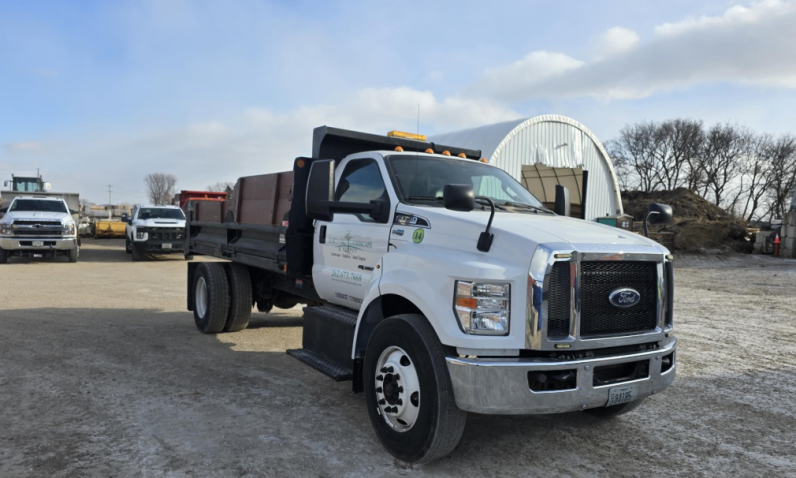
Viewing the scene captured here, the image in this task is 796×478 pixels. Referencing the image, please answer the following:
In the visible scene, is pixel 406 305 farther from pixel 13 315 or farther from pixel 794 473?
pixel 13 315

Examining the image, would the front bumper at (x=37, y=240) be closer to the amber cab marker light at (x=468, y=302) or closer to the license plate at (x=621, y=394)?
the amber cab marker light at (x=468, y=302)

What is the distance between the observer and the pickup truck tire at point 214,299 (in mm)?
7539

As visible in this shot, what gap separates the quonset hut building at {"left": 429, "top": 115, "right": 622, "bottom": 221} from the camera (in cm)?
2150

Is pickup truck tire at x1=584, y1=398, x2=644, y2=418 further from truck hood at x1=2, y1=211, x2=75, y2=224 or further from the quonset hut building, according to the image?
truck hood at x1=2, y1=211, x2=75, y2=224

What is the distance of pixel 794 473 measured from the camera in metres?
3.79

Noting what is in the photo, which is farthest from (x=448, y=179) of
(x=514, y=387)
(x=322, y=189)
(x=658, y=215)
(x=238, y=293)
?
(x=238, y=293)

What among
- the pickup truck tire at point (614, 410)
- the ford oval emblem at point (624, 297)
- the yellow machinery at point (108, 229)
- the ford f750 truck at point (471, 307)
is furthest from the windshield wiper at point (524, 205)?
the yellow machinery at point (108, 229)

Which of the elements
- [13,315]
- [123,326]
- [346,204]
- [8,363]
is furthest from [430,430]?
[13,315]

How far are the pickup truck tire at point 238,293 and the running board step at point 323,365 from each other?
2.60 m

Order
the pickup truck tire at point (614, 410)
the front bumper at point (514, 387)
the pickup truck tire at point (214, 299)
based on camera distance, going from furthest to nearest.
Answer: the pickup truck tire at point (214, 299) → the pickup truck tire at point (614, 410) → the front bumper at point (514, 387)

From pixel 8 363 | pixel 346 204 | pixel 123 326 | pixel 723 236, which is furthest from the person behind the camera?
pixel 723 236

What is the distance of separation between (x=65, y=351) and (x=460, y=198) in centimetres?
530

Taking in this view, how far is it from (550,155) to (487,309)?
67.3 feet

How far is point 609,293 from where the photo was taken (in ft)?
11.7
